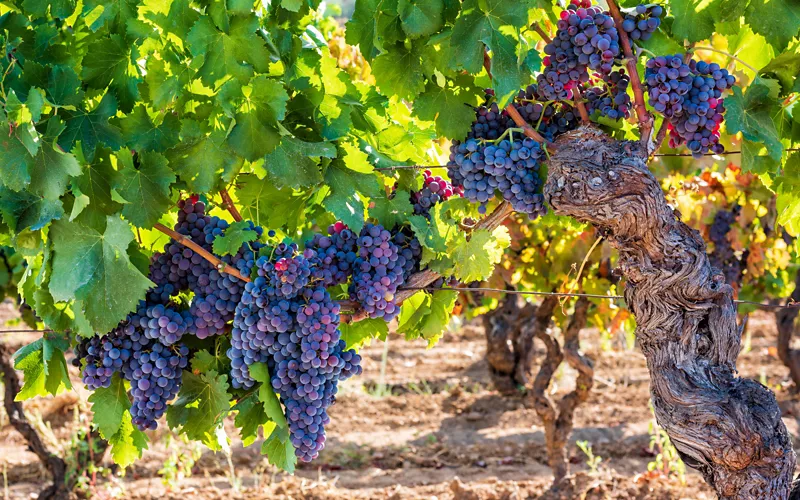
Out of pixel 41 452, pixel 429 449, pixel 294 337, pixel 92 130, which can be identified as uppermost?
pixel 92 130

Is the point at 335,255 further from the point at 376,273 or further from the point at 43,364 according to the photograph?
the point at 43,364

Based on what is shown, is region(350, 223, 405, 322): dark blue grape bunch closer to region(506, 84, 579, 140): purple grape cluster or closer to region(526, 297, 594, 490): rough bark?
region(506, 84, 579, 140): purple grape cluster

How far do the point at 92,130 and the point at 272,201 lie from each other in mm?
621

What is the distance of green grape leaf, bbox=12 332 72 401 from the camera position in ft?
8.66

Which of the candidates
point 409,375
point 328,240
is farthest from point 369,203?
point 409,375

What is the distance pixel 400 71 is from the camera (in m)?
2.40

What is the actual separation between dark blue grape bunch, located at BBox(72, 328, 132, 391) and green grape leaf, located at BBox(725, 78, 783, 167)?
1755mm

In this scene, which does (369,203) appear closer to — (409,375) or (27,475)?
(27,475)

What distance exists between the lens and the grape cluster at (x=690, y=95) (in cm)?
222

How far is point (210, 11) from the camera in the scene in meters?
2.18

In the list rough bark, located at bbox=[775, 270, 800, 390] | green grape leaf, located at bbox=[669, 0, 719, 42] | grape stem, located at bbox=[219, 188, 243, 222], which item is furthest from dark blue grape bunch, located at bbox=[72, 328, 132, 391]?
rough bark, located at bbox=[775, 270, 800, 390]

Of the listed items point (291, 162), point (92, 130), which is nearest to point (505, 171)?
point (291, 162)

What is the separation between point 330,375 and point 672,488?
11.5 ft

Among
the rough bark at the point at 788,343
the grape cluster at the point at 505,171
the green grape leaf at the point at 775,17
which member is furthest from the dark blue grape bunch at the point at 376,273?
the rough bark at the point at 788,343
